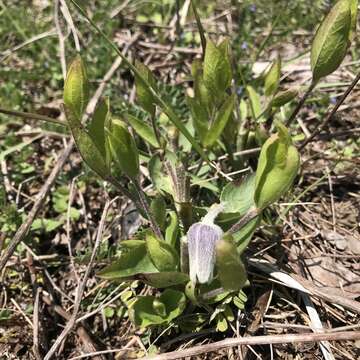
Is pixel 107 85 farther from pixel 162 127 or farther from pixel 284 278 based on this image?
A: pixel 284 278

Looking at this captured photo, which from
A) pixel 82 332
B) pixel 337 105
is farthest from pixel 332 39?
pixel 82 332

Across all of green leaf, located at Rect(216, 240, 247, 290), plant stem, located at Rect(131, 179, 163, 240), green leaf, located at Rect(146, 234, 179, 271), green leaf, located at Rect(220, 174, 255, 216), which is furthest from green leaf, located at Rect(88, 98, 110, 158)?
→ green leaf, located at Rect(216, 240, 247, 290)

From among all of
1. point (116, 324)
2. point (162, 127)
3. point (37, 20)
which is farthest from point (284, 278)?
point (37, 20)

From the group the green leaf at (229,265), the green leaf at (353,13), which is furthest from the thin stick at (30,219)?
the green leaf at (353,13)

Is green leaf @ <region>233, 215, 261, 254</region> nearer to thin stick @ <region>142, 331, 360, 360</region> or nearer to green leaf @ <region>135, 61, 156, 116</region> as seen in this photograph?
thin stick @ <region>142, 331, 360, 360</region>

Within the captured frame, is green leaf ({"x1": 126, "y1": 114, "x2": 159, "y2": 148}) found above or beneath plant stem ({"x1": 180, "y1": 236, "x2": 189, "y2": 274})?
above

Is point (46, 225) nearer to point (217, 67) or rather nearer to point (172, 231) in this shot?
point (172, 231)

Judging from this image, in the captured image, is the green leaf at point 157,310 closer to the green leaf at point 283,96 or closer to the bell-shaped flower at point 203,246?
the bell-shaped flower at point 203,246
